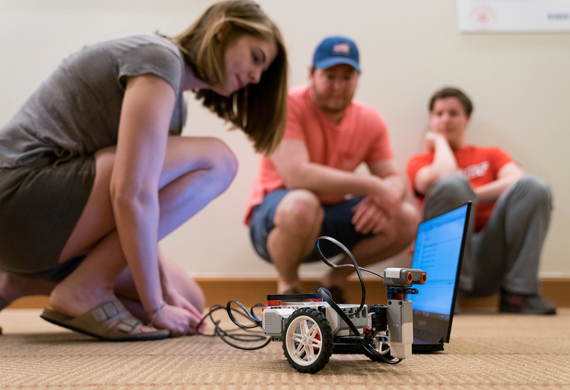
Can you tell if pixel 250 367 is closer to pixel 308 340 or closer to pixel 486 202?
pixel 308 340

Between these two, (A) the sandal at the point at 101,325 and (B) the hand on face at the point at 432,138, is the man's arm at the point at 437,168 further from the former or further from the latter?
(A) the sandal at the point at 101,325

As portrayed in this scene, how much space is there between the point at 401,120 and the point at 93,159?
1381 millimetres

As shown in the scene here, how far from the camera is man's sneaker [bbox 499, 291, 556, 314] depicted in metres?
1.34

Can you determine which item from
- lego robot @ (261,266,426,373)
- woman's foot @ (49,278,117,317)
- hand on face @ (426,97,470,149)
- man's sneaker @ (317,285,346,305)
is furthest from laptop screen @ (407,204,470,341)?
hand on face @ (426,97,470,149)

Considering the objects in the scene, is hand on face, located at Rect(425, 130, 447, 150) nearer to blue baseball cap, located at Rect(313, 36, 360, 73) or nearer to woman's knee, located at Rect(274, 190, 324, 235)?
blue baseball cap, located at Rect(313, 36, 360, 73)

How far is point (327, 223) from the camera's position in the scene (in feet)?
4.71

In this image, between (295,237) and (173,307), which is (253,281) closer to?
(295,237)

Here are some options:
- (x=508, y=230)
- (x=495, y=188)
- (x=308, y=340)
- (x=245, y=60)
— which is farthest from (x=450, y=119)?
(x=308, y=340)

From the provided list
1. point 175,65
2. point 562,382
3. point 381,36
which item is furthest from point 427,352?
point 381,36

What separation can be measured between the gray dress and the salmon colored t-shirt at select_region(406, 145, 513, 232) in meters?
1.12

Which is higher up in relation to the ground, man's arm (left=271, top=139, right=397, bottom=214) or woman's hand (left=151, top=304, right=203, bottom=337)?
man's arm (left=271, top=139, right=397, bottom=214)

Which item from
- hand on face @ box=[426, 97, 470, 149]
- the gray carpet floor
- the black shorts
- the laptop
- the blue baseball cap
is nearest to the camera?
the gray carpet floor

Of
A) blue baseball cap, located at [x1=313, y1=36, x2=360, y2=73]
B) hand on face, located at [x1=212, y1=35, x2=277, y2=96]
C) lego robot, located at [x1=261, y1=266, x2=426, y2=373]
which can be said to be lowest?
lego robot, located at [x1=261, y1=266, x2=426, y2=373]

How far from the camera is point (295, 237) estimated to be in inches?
53.4
